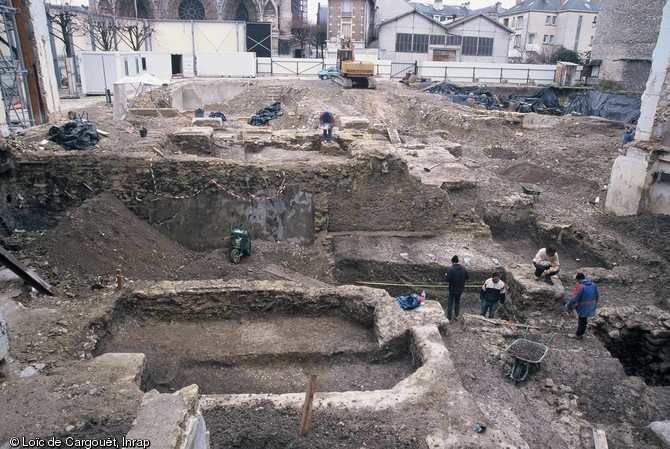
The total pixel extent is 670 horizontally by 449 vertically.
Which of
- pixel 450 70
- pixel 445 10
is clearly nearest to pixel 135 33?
pixel 450 70

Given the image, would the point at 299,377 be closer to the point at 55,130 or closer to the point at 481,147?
the point at 55,130

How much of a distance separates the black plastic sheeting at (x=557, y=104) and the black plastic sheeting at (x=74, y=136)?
21.9m

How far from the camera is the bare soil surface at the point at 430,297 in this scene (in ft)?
15.9

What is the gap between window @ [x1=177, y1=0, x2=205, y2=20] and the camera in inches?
1794

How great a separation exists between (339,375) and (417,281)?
4.29 meters

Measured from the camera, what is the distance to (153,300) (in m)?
7.52

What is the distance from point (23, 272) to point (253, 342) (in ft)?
11.8

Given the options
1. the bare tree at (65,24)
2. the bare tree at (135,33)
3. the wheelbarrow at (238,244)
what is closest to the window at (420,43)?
the bare tree at (135,33)

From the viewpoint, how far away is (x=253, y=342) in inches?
283

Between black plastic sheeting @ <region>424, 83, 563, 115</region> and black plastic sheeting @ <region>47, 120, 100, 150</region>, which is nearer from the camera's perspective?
black plastic sheeting @ <region>47, 120, 100, 150</region>

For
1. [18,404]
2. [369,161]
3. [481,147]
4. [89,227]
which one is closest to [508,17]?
[481,147]

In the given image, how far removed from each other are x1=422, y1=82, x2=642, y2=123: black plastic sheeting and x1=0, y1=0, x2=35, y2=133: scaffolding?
22.4 metres

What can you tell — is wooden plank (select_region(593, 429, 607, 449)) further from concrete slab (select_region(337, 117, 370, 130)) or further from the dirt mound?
concrete slab (select_region(337, 117, 370, 130))

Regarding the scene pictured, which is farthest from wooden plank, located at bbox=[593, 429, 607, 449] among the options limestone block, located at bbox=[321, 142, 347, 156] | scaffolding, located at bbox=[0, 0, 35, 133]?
scaffolding, located at bbox=[0, 0, 35, 133]
